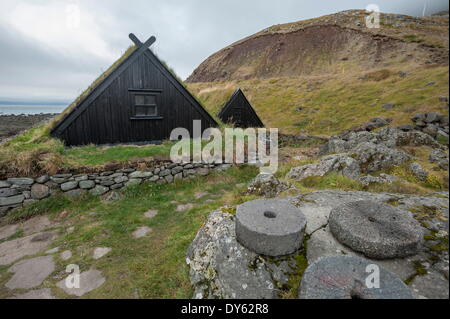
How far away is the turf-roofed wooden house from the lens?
891 cm

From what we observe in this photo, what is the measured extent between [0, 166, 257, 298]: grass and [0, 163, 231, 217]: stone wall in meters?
0.28

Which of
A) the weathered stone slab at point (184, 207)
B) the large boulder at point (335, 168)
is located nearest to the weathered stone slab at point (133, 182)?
the weathered stone slab at point (184, 207)

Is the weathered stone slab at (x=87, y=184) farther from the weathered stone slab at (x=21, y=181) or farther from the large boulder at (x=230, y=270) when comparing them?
the large boulder at (x=230, y=270)

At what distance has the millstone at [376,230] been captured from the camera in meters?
3.08

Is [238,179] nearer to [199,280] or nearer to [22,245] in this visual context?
[199,280]

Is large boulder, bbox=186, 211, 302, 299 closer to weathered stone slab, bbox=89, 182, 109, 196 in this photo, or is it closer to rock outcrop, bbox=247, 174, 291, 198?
rock outcrop, bbox=247, 174, 291, 198

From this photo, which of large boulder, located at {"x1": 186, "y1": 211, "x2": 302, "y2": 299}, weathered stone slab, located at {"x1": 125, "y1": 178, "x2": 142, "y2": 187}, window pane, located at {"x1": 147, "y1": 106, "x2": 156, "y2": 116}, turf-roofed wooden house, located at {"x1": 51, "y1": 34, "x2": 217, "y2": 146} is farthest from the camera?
window pane, located at {"x1": 147, "y1": 106, "x2": 156, "y2": 116}

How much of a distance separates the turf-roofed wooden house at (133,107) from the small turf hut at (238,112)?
4.58 m

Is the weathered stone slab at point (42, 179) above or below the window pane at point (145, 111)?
below

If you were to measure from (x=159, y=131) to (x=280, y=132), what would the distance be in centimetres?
1204

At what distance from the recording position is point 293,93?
2838 centimetres

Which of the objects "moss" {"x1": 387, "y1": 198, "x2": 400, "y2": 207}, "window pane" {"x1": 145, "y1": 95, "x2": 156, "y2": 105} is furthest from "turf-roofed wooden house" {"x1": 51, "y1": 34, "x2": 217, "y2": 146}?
"moss" {"x1": 387, "y1": 198, "x2": 400, "y2": 207}

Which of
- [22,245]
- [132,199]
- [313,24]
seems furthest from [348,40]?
[22,245]

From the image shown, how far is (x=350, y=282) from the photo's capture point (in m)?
2.54
